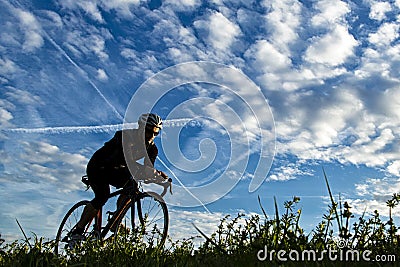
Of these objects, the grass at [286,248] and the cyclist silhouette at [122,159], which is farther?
the cyclist silhouette at [122,159]

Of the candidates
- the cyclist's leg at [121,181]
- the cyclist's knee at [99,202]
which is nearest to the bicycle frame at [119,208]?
the cyclist's leg at [121,181]

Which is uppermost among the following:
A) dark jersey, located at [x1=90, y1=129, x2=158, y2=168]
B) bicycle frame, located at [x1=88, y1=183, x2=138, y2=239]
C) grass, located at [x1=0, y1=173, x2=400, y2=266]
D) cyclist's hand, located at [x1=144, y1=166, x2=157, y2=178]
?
dark jersey, located at [x1=90, y1=129, x2=158, y2=168]

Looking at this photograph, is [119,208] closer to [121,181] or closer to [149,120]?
[121,181]

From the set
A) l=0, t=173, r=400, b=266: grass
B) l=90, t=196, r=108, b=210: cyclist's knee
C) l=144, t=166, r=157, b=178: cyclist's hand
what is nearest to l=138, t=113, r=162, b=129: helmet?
l=144, t=166, r=157, b=178: cyclist's hand

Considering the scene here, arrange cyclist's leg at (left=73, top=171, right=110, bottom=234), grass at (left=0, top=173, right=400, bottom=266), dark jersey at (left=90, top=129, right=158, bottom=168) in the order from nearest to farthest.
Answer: grass at (left=0, top=173, right=400, bottom=266) < dark jersey at (left=90, top=129, right=158, bottom=168) < cyclist's leg at (left=73, top=171, right=110, bottom=234)

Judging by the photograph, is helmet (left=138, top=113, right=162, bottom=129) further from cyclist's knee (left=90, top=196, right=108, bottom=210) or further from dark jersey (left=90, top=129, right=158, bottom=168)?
cyclist's knee (left=90, top=196, right=108, bottom=210)

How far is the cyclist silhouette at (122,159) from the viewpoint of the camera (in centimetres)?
930

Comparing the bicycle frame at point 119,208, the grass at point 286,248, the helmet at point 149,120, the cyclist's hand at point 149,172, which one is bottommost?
the grass at point 286,248

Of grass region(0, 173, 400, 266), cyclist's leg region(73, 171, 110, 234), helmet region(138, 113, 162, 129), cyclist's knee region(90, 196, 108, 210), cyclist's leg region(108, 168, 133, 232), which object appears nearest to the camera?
grass region(0, 173, 400, 266)

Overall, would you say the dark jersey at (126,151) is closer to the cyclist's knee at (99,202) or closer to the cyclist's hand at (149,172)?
the cyclist's hand at (149,172)

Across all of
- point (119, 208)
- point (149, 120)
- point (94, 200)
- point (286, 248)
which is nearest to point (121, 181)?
point (119, 208)

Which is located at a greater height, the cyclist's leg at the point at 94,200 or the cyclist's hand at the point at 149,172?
the cyclist's hand at the point at 149,172

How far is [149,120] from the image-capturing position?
31.0ft

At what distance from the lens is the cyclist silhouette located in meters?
9.30
